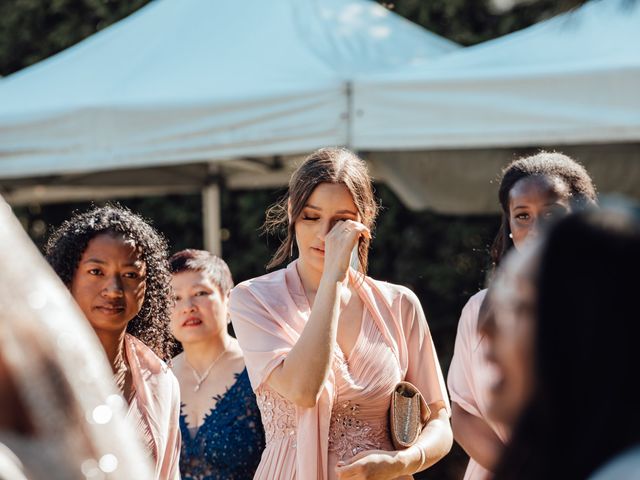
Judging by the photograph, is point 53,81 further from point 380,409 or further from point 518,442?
point 518,442

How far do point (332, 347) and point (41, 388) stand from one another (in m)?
1.82

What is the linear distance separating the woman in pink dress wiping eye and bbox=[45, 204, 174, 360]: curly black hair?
315 millimetres

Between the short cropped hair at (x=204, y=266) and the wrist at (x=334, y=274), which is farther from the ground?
the wrist at (x=334, y=274)

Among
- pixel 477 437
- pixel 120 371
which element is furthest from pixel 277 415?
pixel 477 437

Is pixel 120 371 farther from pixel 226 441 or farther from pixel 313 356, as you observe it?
pixel 226 441

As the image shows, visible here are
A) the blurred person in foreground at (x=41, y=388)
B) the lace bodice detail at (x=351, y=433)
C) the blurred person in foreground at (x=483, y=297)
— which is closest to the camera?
the blurred person in foreground at (x=41, y=388)

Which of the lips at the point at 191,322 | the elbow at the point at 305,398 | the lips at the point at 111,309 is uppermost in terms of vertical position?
the lips at the point at 111,309

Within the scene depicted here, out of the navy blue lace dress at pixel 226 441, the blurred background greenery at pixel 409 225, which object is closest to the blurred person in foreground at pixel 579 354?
the navy blue lace dress at pixel 226 441

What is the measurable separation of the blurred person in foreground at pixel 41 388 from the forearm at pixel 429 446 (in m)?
1.87

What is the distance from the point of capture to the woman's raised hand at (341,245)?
116 inches

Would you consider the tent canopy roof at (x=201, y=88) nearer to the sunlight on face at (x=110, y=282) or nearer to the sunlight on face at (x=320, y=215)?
the sunlight on face at (x=320, y=215)

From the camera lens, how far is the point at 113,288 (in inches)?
→ 120

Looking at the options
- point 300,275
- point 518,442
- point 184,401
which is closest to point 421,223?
point 184,401

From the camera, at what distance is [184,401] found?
12.9 feet
